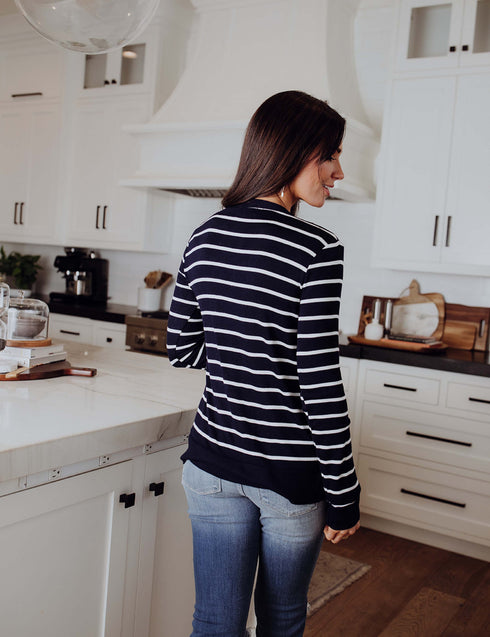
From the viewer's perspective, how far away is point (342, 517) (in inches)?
48.0

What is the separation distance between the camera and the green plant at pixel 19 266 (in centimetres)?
496

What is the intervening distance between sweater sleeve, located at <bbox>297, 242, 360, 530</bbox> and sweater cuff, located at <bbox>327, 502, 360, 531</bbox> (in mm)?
31

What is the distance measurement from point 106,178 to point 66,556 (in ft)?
11.1

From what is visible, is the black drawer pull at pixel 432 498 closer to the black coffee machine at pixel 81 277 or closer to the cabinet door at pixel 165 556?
the cabinet door at pixel 165 556

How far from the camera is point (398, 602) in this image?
8.67ft

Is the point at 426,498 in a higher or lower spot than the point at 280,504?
lower

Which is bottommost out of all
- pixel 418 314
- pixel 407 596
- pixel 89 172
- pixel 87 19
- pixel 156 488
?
pixel 407 596

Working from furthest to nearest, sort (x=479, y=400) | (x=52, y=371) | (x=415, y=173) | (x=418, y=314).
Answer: (x=418, y=314), (x=415, y=173), (x=479, y=400), (x=52, y=371)

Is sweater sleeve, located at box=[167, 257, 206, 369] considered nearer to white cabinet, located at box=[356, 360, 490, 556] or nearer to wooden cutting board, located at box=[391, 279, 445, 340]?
white cabinet, located at box=[356, 360, 490, 556]

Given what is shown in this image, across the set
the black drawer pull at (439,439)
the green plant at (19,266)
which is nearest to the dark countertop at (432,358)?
the black drawer pull at (439,439)

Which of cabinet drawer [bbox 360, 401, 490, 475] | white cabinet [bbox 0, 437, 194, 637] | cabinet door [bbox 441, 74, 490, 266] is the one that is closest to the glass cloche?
white cabinet [bbox 0, 437, 194, 637]

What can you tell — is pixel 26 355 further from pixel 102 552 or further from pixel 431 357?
pixel 431 357

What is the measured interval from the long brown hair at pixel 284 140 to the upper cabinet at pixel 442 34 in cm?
242

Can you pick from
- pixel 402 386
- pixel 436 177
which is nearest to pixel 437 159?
pixel 436 177
